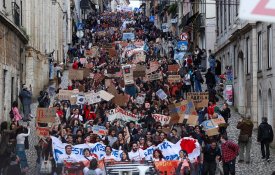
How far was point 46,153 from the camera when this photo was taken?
15.3 metres

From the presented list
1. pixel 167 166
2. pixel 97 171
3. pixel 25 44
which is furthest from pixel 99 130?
pixel 25 44

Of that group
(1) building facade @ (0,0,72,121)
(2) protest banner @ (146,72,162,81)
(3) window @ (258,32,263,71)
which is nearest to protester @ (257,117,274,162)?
(3) window @ (258,32,263,71)

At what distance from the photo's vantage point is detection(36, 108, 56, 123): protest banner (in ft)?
60.0

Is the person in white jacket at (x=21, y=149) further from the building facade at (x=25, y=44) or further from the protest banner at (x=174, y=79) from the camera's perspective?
the protest banner at (x=174, y=79)

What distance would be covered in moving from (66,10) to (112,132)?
42888mm

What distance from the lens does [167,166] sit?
14.6 metres

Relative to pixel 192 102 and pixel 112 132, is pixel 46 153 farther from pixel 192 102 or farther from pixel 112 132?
pixel 192 102

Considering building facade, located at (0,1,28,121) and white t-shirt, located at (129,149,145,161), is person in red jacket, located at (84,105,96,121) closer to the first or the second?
building facade, located at (0,1,28,121)

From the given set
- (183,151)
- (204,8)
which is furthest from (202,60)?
(183,151)

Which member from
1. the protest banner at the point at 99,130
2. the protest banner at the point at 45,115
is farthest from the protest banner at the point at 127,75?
the protest banner at the point at 99,130

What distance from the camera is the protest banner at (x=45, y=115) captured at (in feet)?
60.0

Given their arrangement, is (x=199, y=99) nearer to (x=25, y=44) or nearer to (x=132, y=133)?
(x=132, y=133)

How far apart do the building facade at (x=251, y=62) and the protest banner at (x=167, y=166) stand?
8788 mm

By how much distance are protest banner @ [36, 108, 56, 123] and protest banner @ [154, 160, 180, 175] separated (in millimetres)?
4669
